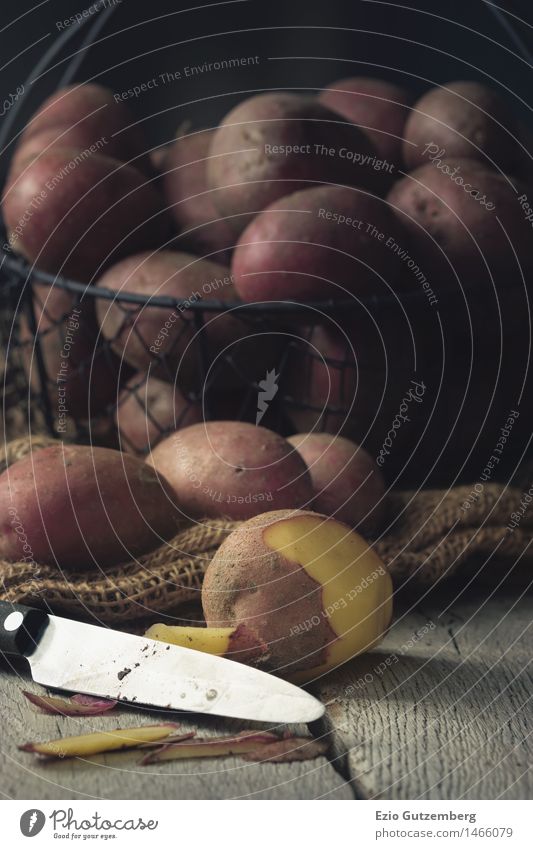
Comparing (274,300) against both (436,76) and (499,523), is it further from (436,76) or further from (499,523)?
(436,76)

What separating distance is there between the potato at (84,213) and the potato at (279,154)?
2.2 inches

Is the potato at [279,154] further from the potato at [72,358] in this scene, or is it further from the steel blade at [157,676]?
the steel blade at [157,676]

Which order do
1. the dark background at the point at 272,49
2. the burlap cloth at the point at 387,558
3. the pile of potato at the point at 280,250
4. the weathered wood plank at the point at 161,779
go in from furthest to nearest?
the dark background at the point at 272,49 → the pile of potato at the point at 280,250 → the burlap cloth at the point at 387,558 → the weathered wood plank at the point at 161,779

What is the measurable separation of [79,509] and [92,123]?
0.35 metres

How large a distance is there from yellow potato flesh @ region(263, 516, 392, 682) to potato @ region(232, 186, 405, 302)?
188 mm

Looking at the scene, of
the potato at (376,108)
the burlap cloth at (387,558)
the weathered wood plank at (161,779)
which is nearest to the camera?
the weathered wood plank at (161,779)

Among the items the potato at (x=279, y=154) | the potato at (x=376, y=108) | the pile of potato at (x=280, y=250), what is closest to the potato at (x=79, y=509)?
the pile of potato at (x=280, y=250)

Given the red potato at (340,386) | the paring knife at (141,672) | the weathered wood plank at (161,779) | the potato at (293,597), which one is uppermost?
the red potato at (340,386)

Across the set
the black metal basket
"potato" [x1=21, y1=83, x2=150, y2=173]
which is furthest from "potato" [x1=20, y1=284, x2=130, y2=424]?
"potato" [x1=21, y1=83, x2=150, y2=173]

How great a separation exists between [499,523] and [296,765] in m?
0.23

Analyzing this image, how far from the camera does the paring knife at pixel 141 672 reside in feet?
1.53

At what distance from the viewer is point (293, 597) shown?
0.49 meters

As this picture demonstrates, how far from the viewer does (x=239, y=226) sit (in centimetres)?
71
